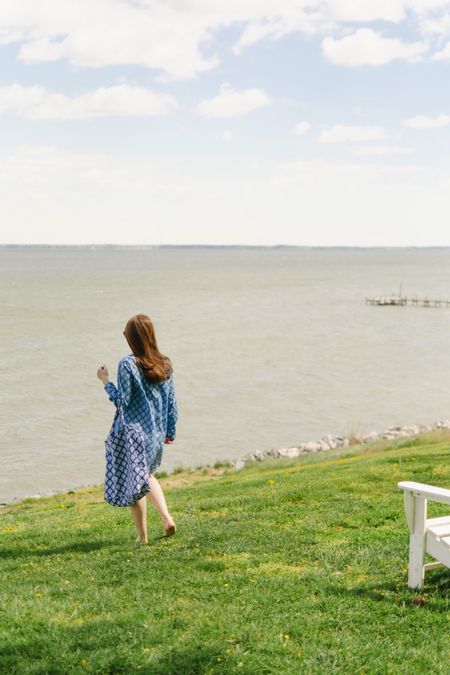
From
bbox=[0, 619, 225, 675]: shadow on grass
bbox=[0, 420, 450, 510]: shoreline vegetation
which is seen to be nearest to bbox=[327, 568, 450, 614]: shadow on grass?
bbox=[0, 619, 225, 675]: shadow on grass

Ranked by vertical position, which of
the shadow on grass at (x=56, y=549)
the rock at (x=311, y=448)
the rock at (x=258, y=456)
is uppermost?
the shadow on grass at (x=56, y=549)

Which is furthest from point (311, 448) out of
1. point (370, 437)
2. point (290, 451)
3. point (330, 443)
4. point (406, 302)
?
point (406, 302)

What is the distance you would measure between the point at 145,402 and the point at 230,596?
2067 mm

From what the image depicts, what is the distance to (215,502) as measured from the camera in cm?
1058

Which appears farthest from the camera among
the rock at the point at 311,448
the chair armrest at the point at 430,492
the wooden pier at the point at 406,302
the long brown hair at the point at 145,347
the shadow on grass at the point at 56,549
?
the wooden pier at the point at 406,302

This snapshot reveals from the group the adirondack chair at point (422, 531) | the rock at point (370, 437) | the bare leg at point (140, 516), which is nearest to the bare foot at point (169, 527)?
the bare leg at point (140, 516)

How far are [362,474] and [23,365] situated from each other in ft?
119

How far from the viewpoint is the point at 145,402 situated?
741 cm

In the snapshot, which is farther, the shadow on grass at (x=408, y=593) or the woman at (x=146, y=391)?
the woman at (x=146, y=391)

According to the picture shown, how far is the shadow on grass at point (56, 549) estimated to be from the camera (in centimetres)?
804

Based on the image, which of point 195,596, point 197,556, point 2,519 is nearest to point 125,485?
point 197,556

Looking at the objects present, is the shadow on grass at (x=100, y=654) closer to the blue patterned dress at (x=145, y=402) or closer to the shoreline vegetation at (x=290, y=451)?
the blue patterned dress at (x=145, y=402)

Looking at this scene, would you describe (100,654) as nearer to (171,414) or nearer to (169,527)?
(169,527)

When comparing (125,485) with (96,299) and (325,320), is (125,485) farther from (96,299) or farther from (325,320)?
(96,299)
